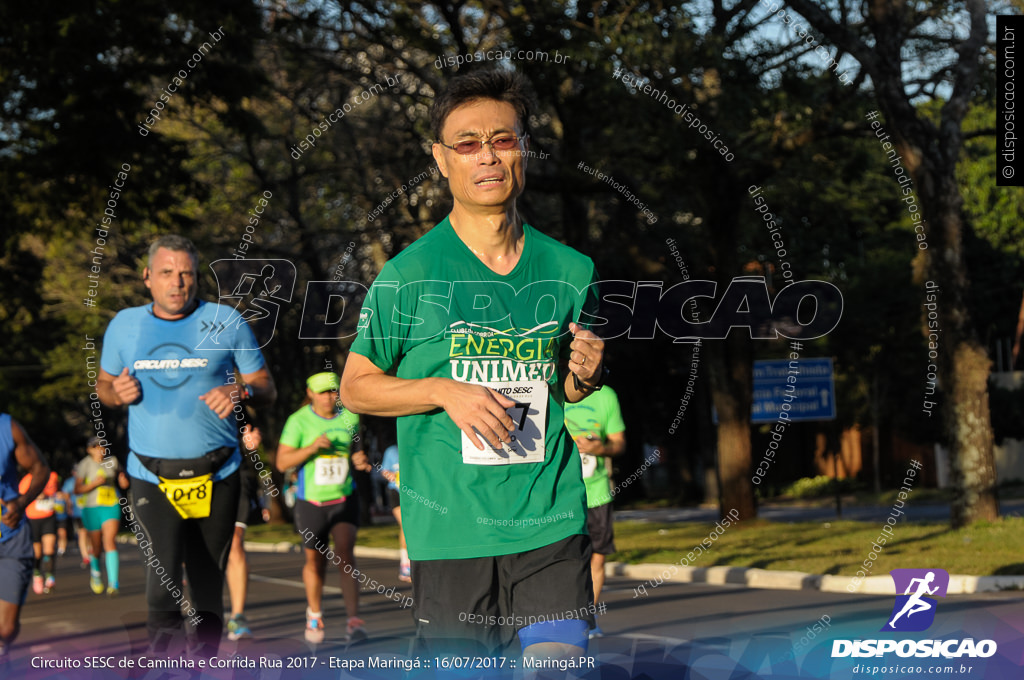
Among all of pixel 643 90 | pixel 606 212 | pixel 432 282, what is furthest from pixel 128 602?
pixel 606 212

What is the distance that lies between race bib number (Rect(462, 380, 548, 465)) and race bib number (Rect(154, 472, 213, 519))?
115 inches

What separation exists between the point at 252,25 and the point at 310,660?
11241 millimetres

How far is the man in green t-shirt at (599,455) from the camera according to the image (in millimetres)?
9305

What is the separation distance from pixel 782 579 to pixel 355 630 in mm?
5102

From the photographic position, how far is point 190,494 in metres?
6.28

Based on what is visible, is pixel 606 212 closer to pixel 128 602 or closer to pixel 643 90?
pixel 643 90

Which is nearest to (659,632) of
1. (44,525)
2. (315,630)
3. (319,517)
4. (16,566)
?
(315,630)

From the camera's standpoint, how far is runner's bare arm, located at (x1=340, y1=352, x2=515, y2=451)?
3559 millimetres

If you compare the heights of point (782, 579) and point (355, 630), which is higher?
point (355, 630)

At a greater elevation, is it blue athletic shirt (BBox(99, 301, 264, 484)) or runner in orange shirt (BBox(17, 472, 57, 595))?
blue athletic shirt (BBox(99, 301, 264, 484))

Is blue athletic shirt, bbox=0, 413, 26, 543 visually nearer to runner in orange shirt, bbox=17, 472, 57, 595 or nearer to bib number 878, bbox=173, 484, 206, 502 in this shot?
bib number 878, bbox=173, 484, 206, 502

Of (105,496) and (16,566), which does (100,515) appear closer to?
(105,496)

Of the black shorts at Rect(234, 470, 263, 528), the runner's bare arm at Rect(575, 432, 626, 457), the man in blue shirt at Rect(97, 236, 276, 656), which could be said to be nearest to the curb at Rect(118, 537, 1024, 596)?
the runner's bare arm at Rect(575, 432, 626, 457)

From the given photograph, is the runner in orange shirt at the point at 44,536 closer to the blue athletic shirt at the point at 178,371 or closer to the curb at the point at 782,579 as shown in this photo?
→ the curb at the point at 782,579
